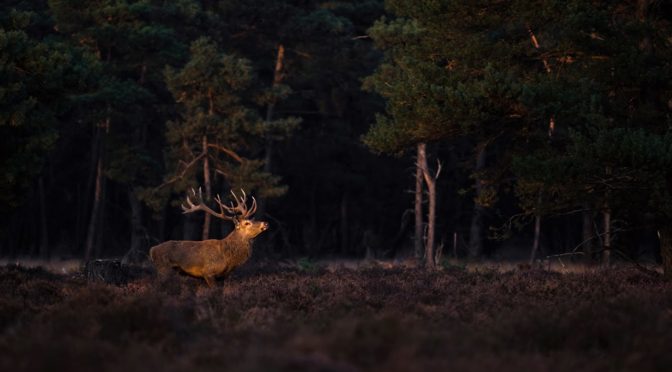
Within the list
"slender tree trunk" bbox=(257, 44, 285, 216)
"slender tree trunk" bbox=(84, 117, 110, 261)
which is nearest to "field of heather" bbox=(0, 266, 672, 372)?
"slender tree trunk" bbox=(84, 117, 110, 261)

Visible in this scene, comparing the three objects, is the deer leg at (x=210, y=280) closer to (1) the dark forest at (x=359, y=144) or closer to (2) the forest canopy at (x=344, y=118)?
(1) the dark forest at (x=359, y=144)

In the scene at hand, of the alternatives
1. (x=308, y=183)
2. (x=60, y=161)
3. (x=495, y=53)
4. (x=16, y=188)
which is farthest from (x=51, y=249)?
(x=495, y=53)

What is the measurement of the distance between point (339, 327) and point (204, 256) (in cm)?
821

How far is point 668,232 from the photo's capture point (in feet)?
49.9

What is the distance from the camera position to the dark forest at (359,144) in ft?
29.1

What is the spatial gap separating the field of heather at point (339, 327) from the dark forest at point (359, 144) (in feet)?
0.16

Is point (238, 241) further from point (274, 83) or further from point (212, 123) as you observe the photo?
point (274, 83)

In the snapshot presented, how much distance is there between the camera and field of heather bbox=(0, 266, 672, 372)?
284 inches

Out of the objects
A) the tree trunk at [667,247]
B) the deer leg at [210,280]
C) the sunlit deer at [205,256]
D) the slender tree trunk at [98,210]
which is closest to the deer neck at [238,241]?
the sunlit deer at [205,256]

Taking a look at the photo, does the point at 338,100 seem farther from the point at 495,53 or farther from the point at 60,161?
the point at 495,53

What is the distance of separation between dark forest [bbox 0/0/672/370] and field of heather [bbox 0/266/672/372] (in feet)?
0.16

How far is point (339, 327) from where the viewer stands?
25.5 ft

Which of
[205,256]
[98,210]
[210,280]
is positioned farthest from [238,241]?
[98,210]

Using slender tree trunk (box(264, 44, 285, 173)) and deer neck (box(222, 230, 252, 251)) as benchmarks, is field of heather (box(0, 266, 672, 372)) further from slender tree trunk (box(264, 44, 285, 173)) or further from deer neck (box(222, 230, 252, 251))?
slender tree trunk (box(264, 44, 285, 173))
